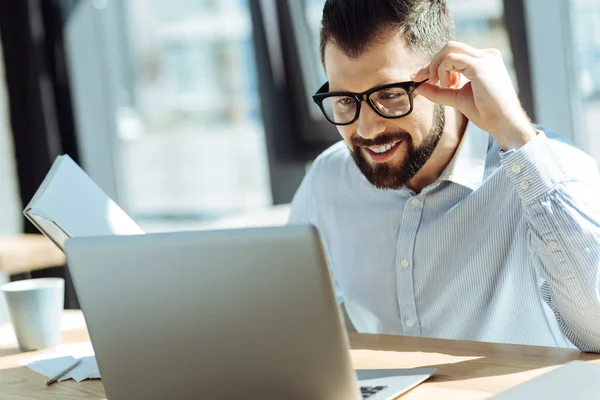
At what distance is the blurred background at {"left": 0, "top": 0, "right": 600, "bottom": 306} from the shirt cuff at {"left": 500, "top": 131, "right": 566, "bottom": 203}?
1.20 metres

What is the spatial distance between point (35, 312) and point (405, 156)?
0.75 m

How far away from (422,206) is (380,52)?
32 centimetres

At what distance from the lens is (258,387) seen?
0.94 m

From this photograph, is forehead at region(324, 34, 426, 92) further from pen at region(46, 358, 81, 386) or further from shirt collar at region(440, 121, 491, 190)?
pen at region(46, 358, 81, 386)

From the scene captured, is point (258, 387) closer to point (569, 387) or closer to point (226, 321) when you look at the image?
point (226, 321)

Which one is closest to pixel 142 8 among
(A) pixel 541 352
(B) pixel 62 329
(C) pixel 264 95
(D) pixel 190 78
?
(D) pixel 190 78

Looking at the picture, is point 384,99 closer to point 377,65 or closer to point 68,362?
point 377,65

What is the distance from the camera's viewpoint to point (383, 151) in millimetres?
1593

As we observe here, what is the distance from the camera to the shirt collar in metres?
1.58

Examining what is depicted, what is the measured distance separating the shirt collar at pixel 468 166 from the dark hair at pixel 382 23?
0.20m

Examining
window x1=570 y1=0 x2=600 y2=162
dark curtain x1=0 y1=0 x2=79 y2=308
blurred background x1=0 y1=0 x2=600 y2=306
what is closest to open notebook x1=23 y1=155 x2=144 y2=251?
blurred background x1=0 y1=0 x2=600 y2=306

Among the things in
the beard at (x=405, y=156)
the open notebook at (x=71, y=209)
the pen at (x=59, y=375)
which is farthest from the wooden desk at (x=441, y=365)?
the beard at (x=405, y=156)

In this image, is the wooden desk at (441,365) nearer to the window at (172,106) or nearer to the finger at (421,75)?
the finger at (421,75)

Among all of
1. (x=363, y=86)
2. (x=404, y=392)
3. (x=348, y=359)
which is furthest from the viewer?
(x=363, y=86)
